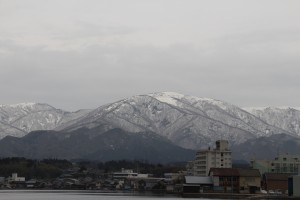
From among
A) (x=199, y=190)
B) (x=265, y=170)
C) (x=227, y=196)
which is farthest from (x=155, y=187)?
(x=227, y=196)

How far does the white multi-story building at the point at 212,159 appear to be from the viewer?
145000 millimetres

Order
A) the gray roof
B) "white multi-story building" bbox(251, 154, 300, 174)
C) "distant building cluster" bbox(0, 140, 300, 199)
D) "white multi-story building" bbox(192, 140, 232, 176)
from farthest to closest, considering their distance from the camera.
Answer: "white multi-story building" bbox(192, 140, 232, 176) → "white multi-story building" bbox(251, 154, 300, 174) → the gray roof → "distant building cluster" bbox(0, 140, 300, 199)

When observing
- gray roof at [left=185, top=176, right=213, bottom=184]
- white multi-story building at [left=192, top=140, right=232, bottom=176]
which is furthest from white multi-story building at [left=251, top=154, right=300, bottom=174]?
gray roof at [left=185, top=176, right=213, bottom=184]

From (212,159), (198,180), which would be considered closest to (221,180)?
(198,180)

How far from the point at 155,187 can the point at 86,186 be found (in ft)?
126

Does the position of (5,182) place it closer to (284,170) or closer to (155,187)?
(155,187)

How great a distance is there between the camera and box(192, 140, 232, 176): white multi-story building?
145000 mm

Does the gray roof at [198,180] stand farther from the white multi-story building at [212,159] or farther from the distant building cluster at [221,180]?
the white multi-story building at [212,159]

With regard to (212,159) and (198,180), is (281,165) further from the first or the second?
(198,180)

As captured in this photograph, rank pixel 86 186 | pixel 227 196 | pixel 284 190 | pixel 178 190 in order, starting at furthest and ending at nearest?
1. pixel 86 186
2. pixel 178 190
3. pixel 284 190
4. pixel 227 196

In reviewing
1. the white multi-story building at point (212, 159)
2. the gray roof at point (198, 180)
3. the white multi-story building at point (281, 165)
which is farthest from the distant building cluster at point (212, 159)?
the gray roof at point (198, 180)

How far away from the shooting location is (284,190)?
113 meters

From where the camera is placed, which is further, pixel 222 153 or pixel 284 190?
pixel 222 153

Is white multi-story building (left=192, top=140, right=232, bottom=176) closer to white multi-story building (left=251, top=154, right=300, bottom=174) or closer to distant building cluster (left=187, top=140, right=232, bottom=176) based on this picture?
distant building cluster (left=187, top=140, right=232, bottom=176)
